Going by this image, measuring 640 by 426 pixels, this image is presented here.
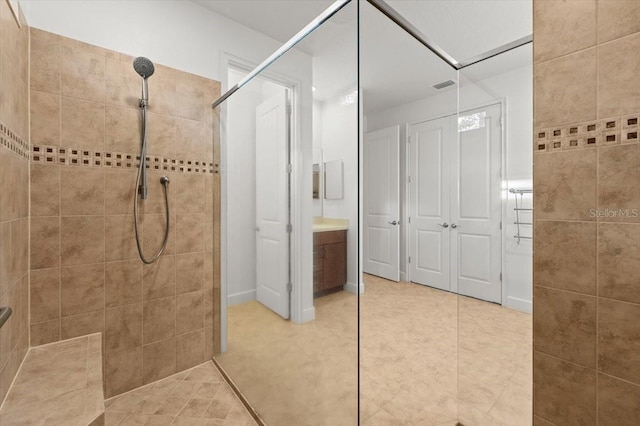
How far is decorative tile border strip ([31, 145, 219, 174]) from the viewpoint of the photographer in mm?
1508

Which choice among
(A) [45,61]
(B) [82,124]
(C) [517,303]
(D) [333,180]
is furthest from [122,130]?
(C) [517,303]

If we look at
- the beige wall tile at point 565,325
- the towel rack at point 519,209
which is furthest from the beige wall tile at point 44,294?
the towel rack at point 519,209

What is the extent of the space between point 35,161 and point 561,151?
237 centimetres

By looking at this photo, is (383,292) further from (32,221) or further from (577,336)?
(32,221)

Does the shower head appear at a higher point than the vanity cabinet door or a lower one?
higher

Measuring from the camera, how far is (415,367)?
2.00m

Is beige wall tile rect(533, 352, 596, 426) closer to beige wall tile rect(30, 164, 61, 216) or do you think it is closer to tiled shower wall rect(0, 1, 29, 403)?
tiled shower wall rect(0, 1, 29, 403)

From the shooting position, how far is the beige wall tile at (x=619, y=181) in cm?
81

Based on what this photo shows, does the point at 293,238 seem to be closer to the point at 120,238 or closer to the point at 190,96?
the point at 120,238

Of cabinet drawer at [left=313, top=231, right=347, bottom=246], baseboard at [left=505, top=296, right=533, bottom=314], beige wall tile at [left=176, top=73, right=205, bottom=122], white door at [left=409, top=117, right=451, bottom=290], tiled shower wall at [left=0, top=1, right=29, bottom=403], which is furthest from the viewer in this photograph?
white door at [left=409, top=117, right=451, bottom=290]

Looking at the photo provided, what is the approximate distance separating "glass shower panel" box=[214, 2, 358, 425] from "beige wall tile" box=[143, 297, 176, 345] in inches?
13.3

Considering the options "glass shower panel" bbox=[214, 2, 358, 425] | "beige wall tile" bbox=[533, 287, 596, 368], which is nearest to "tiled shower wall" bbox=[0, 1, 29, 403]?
"glass shower panel" bbox=[214, 2, 358, 425]

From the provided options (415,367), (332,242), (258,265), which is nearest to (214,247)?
(258,265)

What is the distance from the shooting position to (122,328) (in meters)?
1.74
